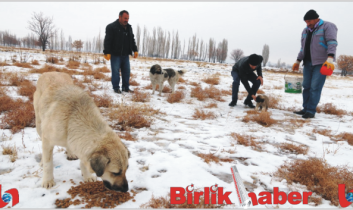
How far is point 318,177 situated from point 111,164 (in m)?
2.58

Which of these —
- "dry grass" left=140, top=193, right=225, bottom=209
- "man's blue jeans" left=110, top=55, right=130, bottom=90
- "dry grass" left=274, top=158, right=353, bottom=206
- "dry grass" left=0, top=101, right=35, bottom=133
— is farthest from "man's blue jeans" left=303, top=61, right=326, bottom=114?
"dry grass" left=0, top=101, right=35, bottom=133

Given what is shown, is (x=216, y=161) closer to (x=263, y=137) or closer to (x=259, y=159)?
(x=259, y=159)

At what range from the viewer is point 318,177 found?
2.24 m

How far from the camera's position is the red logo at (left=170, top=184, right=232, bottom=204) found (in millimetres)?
1852

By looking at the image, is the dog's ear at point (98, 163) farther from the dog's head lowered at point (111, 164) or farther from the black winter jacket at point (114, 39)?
the black winter jacket at point (114, 39)

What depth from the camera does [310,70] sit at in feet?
18.8

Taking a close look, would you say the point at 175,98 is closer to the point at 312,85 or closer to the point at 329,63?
the point at 312,85

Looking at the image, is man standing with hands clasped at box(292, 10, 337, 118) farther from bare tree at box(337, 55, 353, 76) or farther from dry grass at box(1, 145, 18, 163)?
bare tree at box(337, 55, 353, 76)

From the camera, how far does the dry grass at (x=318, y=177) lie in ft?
6.64

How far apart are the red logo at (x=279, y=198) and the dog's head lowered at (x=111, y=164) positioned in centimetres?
147

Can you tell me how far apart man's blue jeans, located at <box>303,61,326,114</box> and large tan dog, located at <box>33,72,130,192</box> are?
19.9 ft

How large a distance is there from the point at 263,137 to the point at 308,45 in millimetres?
3909

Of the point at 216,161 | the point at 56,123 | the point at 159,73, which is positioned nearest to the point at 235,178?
the point at 216,161

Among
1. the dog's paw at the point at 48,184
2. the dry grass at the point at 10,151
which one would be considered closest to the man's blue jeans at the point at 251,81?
the dog's paw at the point at 48,184
